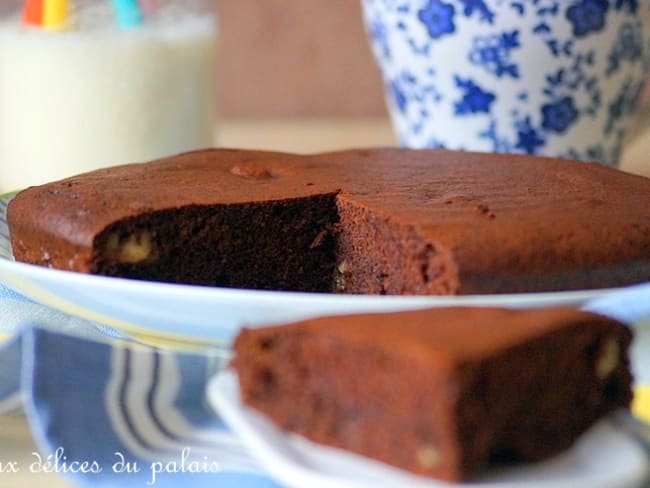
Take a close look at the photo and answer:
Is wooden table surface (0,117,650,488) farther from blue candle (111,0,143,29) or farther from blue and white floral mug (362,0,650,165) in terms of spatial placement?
blue candle (111,0,143,29)

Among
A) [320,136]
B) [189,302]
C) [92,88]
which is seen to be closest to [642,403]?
[189,302]

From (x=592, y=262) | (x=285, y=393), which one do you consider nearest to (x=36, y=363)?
(x=285, y=393)

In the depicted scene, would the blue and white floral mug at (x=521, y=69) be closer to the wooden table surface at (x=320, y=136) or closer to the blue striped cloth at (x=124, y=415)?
the wooden table surface at (x=320, y=136)

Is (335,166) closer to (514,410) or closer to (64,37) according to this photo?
(64,37)

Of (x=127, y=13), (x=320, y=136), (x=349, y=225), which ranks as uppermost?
(x=127, y=13)

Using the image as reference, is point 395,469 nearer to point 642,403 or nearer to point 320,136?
point 642,403

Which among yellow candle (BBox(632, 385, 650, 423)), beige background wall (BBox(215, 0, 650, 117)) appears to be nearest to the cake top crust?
yellow candle (BBox(632, 385, 650, 423))
